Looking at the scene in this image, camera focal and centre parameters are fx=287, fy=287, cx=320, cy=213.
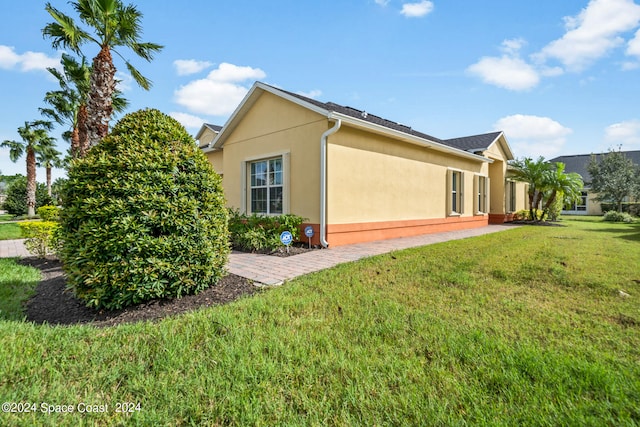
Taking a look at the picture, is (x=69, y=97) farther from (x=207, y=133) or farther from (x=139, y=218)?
(x=139, y=218)

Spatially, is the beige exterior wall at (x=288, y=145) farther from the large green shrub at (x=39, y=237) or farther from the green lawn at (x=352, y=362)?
the large green shrub at (x=39, y=237)

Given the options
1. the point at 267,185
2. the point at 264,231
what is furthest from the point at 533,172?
the point at 264,231

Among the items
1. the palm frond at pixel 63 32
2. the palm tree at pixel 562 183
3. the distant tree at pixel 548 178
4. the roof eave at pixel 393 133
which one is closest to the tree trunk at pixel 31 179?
the palm frond at pixel 63 32

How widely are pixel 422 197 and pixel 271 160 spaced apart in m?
6.13

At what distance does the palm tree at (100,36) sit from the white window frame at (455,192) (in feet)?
41.5

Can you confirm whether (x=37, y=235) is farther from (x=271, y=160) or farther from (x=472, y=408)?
(x=472, y=408)

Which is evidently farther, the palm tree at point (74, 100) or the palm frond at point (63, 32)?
the palm tree at point (74, 100)

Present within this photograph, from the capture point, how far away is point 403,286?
4477 millimetres

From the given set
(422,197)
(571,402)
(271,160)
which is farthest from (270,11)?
(571,402)

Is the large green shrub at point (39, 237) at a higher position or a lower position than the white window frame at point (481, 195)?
lower

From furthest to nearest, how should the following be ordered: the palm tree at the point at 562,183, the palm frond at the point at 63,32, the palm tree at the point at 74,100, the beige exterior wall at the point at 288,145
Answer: the palm tree at the point at 562,183 < the palm tree at the point at 74,100 < the beige exterior wall at the point at 288,145 < the palm frond at the point at 63,32

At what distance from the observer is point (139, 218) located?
365 centimetres

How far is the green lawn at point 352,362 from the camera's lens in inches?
71.4

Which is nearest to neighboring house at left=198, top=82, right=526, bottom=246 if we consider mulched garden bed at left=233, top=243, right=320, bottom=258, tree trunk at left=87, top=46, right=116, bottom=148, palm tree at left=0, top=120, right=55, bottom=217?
mulched garden bed at left=233, top=243, right=320, bottom=258
